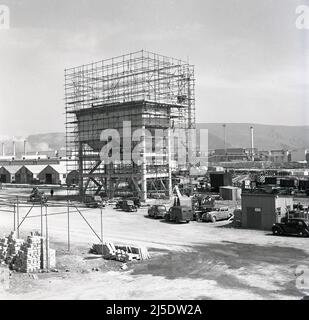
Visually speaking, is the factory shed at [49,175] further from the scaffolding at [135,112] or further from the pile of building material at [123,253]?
the pile of building material at [123,253]

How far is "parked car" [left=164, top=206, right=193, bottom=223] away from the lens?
37156 millimetres

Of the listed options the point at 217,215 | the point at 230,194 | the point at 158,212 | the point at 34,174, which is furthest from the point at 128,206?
the point at 34,174

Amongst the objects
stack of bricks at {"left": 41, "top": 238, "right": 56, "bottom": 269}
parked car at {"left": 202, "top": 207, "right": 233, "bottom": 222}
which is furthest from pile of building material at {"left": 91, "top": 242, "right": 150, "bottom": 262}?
parked car at {"left": 202, "top": 207, "right": 233, "bottom": 222}

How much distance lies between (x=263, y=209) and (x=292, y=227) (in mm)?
4039

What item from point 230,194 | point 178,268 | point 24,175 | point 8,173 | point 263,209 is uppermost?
point 8,173

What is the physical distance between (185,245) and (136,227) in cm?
870

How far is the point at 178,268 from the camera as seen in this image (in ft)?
72.1

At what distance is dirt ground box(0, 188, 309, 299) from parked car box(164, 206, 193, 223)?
188 centimetres

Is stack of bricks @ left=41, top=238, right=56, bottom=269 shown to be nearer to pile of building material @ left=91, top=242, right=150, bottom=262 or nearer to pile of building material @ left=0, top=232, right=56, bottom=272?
pile of building material @ left=0, top=232, right=56, bottom=272

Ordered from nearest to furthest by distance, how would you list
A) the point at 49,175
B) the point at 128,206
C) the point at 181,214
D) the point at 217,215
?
the point at 181,214 → the point at 217,215 → the point at 128,206 → the point at 49,175

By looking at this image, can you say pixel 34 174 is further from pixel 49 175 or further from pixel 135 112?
pixel 135 112
